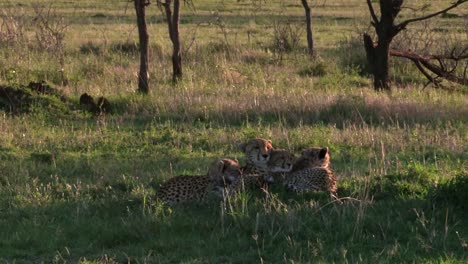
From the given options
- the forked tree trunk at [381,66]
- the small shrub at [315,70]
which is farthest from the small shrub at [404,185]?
the small shrub at [315,70]

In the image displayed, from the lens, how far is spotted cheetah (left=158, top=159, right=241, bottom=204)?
7234 mm

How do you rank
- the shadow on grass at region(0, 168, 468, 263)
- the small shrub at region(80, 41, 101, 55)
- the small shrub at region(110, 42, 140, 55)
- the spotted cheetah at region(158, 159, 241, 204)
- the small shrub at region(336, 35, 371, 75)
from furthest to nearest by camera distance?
the small shrub at region(110, 42, 140, 55) → the small shrub at region(80, 41, 101, 55) → the small shrub at region(336, 35, 371, 75) → the spotted cheetah at region(158, 159, 241, 204) → the shadow on grass at region(0, 168, 468, 263)

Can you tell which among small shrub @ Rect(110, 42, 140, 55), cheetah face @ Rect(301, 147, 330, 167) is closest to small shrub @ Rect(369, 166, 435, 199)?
cheetah face @ Rect(301, 147, 330, 167)

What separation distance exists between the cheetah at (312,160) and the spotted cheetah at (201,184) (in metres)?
0.60

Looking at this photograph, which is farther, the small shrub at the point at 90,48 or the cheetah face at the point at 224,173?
the small shrub at the point at 90,48

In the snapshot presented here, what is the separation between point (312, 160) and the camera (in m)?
7.89

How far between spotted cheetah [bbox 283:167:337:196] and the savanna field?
3.8 inches

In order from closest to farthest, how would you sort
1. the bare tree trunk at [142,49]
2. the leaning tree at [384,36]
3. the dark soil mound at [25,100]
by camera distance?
the dark soil mound at [25,100] < the bare tree trunk at [142,49] < the leaning tree at [384,36]

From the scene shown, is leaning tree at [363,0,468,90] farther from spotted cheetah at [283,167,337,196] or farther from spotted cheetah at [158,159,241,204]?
spotted cheetah at [158,159,241,204]

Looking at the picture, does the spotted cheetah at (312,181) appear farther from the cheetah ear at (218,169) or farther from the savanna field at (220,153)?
the cheetah ear at (218,169)

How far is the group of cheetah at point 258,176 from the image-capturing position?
7270 mm

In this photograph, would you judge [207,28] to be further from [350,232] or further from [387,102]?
[350,232]

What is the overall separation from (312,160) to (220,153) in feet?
6.53

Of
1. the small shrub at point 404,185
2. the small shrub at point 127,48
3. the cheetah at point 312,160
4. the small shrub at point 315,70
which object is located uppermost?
the small shrub at point 127,48
